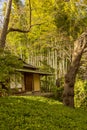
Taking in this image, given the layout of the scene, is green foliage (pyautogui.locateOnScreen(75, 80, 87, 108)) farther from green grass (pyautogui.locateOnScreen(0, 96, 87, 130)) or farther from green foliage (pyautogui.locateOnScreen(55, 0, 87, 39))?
green foliage (pyautogui.locateOnScreen(55, 0, 87, 39))

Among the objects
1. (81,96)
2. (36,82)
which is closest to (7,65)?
(81,96)

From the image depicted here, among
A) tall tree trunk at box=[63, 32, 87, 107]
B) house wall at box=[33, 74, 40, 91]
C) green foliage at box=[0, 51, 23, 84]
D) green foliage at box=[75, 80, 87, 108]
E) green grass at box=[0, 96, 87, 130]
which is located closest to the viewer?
green grass at box=[0, 96, 87, 130]

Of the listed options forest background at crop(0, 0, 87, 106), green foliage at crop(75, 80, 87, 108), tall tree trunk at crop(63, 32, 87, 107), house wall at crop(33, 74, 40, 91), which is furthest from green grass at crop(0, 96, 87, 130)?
house wall at crop(33, 74, 40, 91)

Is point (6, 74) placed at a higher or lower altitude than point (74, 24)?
lower

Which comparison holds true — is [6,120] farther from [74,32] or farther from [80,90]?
[74,32]

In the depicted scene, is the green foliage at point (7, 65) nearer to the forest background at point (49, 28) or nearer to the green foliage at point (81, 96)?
the green foliage at point (81, 96)

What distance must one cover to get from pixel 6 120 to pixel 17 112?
1083 millimetres

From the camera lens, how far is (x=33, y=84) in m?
31.3

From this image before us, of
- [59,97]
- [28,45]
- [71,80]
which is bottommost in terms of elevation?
[59,97]

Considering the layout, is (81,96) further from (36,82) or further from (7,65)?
(36,82)

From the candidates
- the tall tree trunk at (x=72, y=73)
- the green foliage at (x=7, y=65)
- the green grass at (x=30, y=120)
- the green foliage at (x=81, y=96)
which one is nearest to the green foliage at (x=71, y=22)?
the green foliage at (x=81, y=96)


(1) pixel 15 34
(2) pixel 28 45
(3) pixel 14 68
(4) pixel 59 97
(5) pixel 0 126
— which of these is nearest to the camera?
(5) pixel 0 126

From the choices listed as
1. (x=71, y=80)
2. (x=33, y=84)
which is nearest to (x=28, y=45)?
(x=33, y=84)

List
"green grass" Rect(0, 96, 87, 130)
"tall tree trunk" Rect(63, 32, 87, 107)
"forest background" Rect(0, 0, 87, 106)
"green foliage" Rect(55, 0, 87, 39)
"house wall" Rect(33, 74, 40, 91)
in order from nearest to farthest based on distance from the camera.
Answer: "green grass" Rect(0, 96, 87, 130) < "tall tree trunk" Rect(63, 32, 87, 107) < "forest background" Rect(0, 0, 87, 106) < "house wall" Rect(33, 74, 40, 91) < "green foliage" Rect(55, 0, 87, 39)
